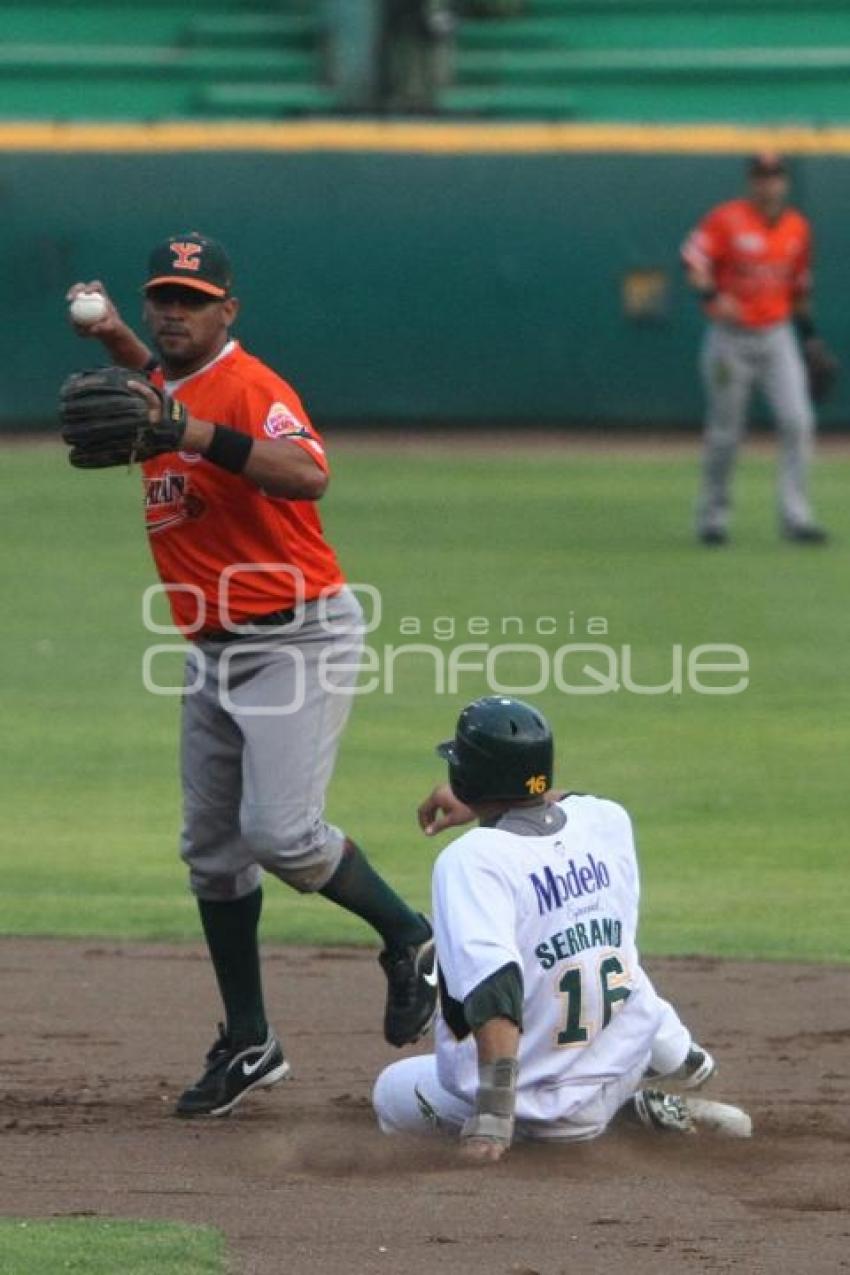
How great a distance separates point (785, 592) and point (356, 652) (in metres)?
6.89

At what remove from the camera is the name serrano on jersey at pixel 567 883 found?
4.81m

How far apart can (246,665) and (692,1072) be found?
1.33m

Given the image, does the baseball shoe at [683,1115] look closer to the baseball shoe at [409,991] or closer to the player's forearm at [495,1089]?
the player's forearm at [495,1089]

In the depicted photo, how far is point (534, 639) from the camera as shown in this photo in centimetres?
1098

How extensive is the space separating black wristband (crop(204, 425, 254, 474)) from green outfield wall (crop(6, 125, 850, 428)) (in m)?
11.6

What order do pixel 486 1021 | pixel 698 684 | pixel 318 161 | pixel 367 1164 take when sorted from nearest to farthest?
pixel 486 1021
pixel 367 1164
pixel 698 684
pixel 318 161

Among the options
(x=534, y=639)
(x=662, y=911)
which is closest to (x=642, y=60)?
(x=534, y=639)

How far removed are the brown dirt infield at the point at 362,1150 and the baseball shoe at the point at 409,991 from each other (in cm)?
20

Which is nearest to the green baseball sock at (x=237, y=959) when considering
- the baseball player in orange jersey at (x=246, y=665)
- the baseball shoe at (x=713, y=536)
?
the baseball player in orange jersey at (x=246, y=665)

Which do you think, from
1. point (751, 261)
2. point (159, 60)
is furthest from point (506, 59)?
point (751, 261)

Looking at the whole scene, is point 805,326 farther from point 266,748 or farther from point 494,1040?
point 494,1040

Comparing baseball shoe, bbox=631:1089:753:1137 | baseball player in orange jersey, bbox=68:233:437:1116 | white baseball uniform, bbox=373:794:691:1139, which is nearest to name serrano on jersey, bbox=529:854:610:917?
white baseball uniform, bbox=373:794:691:1139

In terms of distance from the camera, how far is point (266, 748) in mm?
5273

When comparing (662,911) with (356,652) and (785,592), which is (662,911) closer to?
(356,652)
